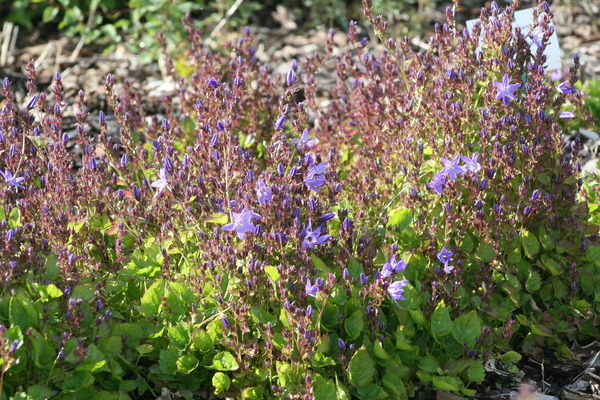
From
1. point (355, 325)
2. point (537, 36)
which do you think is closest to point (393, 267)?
point (355, 325)

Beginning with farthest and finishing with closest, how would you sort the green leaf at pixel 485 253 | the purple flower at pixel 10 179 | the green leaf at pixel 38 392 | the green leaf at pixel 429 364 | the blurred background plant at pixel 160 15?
the blurred background plant at pixel 160 15 → the green leaf at pixel 485 253 → the purple flower at pixel 10 179 → the green leaf at pixel 429 364 → the green leaf at pixel 38 392

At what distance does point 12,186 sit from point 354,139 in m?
2.00

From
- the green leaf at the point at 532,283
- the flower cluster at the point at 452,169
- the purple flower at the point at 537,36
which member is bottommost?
the green leaf at the point at 532,283

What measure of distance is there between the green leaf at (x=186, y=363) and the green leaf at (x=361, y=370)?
571 millimetres

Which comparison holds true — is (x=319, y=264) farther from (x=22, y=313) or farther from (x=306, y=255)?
(x=22, y=313)

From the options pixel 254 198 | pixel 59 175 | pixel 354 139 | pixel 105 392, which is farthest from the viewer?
pixel 354 139

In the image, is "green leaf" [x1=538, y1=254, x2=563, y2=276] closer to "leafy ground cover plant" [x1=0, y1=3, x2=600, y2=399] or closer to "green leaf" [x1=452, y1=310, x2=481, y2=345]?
"leafy ground cover plant" [x1=0, y1=3, x2=600, y2=399]

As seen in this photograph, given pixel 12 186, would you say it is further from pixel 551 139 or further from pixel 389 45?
pixel 551 139

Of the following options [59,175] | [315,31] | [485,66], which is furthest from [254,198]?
[315,31]

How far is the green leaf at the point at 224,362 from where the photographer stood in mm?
2789

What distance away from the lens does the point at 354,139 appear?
14.6 ft

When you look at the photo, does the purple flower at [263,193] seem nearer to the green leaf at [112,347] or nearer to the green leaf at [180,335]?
the green leaf at [180,335]

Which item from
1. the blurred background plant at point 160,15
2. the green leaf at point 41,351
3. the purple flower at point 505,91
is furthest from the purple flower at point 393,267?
the blurred background plant at point 160,15

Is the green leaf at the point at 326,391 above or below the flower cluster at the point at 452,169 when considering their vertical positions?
below
